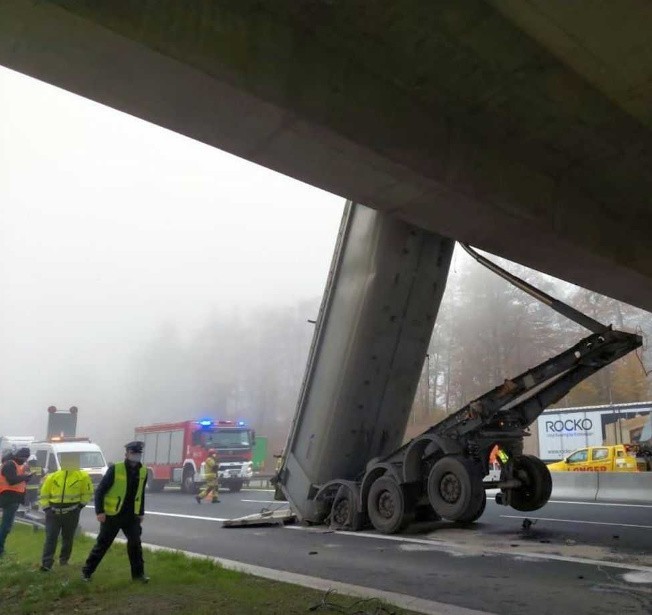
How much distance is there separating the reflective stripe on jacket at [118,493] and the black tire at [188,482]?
1702 centimetres

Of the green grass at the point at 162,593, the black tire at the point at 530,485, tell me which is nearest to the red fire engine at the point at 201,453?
the black tire at the point at 530,485

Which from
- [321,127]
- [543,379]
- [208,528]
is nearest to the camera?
[321,127]

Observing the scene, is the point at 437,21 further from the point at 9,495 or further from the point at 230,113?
the point at 9,495

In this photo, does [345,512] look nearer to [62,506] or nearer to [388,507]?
[388,507]

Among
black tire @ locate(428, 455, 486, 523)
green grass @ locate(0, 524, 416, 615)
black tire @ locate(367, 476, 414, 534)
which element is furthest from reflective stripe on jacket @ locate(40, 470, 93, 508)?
black tire @ locate(428, 455, 486, 523)

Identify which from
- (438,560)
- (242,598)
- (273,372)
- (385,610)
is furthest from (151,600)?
(273,372)

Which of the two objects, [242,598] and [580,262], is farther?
[580,262]

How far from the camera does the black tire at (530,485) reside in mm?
9531

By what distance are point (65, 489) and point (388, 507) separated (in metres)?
4.60

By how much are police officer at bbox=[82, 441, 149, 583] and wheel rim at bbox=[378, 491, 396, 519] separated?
163 inches

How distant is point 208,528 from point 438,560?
5284mm

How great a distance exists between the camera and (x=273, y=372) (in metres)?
51.5

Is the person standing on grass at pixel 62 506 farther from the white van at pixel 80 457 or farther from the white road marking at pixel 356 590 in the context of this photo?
the white van at pixel 80 457

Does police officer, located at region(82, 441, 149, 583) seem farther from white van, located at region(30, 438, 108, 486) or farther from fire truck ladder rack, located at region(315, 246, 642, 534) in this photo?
white van, located at region(30, 438, 108, 486)
